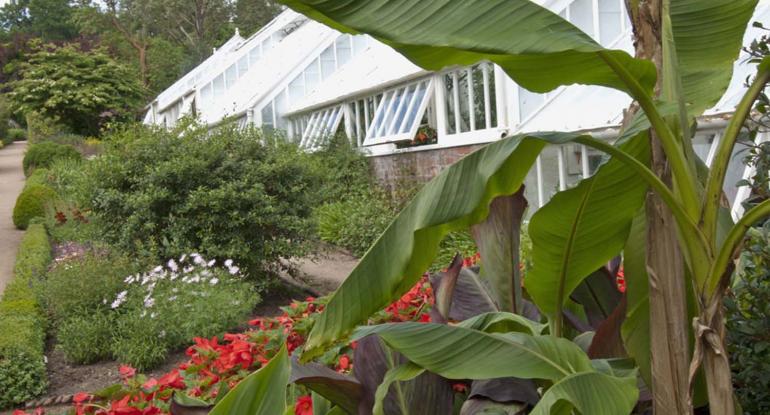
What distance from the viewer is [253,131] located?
36.0ft

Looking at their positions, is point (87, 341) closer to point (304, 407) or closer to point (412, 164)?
point (304, 407)

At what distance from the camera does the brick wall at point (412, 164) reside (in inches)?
526

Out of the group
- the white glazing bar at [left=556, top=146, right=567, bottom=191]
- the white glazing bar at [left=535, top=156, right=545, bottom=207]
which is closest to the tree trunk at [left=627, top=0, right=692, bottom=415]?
the white glazing bar at [left=556, top=146, right=567, bottom=191]

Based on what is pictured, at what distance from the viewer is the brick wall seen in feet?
43.8

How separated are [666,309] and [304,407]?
3.98 ft

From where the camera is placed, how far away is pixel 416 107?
14.6 m

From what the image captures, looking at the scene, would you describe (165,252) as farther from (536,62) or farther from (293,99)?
(293,99)

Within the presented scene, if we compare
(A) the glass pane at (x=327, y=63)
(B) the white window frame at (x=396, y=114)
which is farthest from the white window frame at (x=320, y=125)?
(A) the glass pane at (x=327, y=63)

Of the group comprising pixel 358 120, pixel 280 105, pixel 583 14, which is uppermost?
pixel 280 105

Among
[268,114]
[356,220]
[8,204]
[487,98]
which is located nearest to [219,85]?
[268,114]

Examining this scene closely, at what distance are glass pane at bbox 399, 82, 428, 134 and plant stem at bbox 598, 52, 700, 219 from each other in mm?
12405

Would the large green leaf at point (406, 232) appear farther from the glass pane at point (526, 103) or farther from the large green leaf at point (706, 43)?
the glass pane at point (526, 103)

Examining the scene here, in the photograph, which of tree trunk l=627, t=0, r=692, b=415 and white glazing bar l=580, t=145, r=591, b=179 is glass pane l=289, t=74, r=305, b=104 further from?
tree trunk l=627, t=0, r=692, b=415

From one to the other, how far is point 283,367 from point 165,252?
8203 mm
